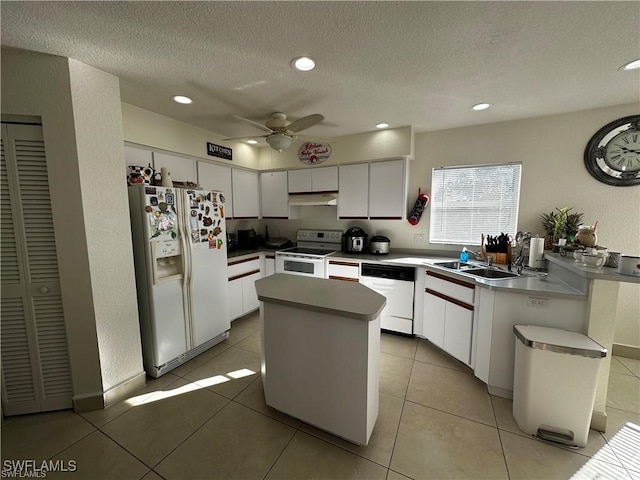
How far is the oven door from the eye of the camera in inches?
128

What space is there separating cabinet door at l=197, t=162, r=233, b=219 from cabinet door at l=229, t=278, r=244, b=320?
99cm

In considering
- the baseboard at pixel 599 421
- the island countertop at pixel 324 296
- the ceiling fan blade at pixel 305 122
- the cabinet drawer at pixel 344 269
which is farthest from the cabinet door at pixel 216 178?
the baseboard at pixel 599 421

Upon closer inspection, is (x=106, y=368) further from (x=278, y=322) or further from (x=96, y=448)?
(x=278, y=322)

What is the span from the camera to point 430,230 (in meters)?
3.26

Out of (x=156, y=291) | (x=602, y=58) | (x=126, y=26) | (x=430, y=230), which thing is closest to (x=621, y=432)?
(x=430, y=230)

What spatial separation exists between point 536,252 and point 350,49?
2.42 metres

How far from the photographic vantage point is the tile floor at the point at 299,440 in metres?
1.42

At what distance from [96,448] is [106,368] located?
1.72 ft

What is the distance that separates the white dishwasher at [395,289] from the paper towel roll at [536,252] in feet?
3.52

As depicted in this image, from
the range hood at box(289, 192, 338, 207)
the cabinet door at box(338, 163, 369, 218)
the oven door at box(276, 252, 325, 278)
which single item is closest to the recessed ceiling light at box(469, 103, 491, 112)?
the cabinet door at box(338, 163, 369, 218)

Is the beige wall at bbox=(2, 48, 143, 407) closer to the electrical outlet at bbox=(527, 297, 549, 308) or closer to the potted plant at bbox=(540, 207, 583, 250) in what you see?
the electrical outlet at bbox=(527, 297, 549, 308)

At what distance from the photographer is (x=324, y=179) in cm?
350

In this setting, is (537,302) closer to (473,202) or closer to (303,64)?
(473,202)

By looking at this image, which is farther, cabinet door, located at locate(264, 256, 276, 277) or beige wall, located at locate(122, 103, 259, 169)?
cabinet door, located at locate(264, 256, 276, 277)
